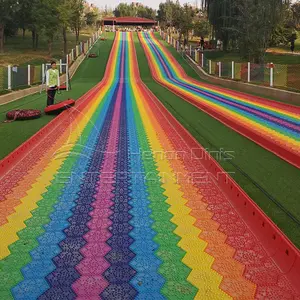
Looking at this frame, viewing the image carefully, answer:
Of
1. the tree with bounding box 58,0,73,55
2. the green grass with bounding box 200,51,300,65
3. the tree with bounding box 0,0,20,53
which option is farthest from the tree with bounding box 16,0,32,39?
the green grass with bounding box 200,51,300,65

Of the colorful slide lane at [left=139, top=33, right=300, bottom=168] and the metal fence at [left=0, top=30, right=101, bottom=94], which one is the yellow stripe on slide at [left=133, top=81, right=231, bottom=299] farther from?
the metal fence at [left=0, top=30, right=101, bottom=94]

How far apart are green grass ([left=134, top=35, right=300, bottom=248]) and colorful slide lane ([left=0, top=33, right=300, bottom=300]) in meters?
0.27

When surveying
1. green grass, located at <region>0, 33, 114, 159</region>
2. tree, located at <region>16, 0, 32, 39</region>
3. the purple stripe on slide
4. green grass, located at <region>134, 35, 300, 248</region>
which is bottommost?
the purple stripe on slide

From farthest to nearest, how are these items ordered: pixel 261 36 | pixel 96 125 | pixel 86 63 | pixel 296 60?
pixel 86 63 → pixel 296 60 → pixel 261 36 → pixel 96 125

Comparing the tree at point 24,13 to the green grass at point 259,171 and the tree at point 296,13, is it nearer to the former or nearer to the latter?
the green grass at point 259,171

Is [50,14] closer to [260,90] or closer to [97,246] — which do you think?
[260,90]

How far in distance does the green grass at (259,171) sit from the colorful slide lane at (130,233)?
0.27 metres

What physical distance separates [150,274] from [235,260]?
2.64 ft

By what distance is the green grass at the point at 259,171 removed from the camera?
4375 mm

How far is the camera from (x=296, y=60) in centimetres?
2839

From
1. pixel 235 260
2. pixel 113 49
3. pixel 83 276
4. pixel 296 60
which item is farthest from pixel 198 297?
pixel 113 49

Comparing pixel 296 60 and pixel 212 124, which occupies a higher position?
pixel 296 60

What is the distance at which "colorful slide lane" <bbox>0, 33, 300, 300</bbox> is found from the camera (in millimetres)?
3006

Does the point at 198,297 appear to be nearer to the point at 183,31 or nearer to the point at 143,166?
the point at 143,166
